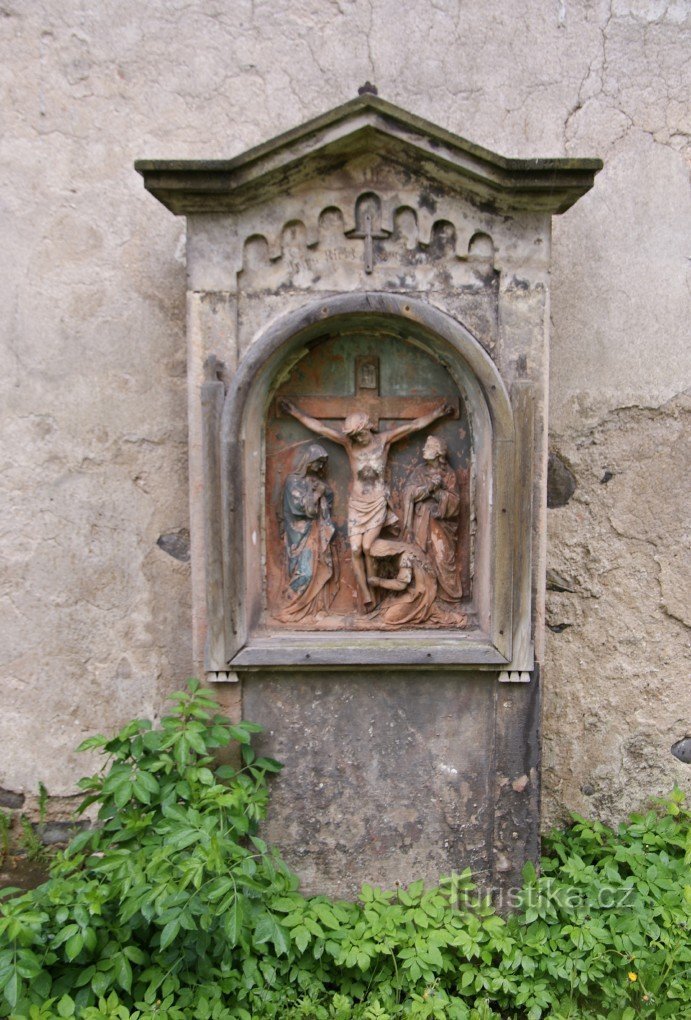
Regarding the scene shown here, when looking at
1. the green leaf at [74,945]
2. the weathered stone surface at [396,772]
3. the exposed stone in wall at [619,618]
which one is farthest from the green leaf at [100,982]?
the exposed stone in wall at [619,618]

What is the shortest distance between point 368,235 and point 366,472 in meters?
0.91

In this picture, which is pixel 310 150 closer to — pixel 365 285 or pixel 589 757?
pixel 365 285

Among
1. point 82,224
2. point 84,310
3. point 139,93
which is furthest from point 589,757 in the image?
point 139,93

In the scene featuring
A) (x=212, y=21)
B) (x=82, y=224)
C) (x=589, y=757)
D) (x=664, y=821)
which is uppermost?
(x=212, y=21)

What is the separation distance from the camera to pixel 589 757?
354cm

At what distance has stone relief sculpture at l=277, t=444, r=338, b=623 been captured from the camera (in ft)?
10.0

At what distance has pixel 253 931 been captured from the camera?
2613 mm

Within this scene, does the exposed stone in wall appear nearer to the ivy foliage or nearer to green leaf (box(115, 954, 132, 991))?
the ivy foliage

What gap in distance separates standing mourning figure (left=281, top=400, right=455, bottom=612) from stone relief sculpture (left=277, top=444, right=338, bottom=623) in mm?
107

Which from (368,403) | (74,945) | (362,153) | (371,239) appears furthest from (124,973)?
(362,153)

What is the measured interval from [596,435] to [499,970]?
226 cm

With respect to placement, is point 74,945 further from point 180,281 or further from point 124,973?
point 180,281

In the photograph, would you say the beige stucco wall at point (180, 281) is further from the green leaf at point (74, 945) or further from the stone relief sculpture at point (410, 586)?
the green leaf at point (74, 945)

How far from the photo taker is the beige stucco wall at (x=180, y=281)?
3.39 m
